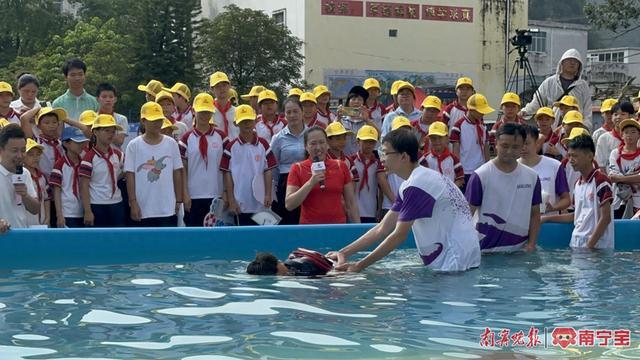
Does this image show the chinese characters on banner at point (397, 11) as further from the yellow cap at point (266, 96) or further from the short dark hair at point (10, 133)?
the short dark hair at point (10, 133)

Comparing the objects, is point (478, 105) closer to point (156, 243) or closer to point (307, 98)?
point (307, 98)

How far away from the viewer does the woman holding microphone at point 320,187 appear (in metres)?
8.90

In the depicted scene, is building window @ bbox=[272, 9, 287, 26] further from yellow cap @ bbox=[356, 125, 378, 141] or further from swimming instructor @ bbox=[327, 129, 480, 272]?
swimming instructor @ bbox=[327, 129, 480, 272]

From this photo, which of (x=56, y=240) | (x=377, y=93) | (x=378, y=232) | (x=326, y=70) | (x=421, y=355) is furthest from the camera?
(x=326, y=70)

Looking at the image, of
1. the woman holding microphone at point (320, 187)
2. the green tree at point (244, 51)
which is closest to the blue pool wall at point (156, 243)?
the woman holding microphone at point (320, 187)

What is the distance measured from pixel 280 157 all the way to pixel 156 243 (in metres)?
2.04

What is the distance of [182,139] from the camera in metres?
9.93

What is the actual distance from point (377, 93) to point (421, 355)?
7463 mm

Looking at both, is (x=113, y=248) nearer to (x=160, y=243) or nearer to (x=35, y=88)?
(x=160, y=243)

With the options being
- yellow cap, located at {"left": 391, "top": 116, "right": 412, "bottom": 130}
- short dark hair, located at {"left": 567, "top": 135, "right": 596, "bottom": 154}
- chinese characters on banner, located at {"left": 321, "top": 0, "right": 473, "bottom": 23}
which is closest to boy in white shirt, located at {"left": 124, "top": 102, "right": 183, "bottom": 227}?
yellow cap, located at {"left": 391, "top": 116, "right": 412, "bottom": 130}

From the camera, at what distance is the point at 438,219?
7184 millimetres

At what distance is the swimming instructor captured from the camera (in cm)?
701

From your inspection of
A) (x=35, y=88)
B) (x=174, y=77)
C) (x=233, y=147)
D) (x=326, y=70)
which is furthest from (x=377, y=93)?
(x=326, y=70)

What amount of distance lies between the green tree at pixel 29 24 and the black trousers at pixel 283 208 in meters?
43.5
